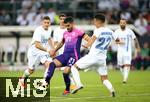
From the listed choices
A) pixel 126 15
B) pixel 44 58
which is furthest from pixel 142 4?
pixel 44 58

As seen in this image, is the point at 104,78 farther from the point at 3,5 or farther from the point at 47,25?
the point at 3,5

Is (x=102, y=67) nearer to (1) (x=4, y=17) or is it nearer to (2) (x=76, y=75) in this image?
(2) (x=76, y=75)

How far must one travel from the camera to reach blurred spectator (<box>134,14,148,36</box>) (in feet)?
128

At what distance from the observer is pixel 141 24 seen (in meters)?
39.2

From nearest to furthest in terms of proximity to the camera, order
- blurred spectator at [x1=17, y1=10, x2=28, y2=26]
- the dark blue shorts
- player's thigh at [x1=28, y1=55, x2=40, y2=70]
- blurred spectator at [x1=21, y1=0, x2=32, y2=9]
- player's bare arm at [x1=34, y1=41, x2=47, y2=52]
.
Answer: the dark blue shorts, player's bare arm at [x1=34, y1=41, x2=47, y2=52], player's thigh at [x1=28, y1=55, x2=40, y2=70], blurred spectator at [x1=17, y1=10, x2=28, y2=26], blurred spectator at [x1=21, y1=0, x2=32, y2=9]

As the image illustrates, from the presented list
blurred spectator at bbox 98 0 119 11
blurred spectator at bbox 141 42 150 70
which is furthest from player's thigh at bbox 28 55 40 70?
blurred spectator at bbox 98 0 119 11

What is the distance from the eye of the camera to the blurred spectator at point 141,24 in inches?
1540

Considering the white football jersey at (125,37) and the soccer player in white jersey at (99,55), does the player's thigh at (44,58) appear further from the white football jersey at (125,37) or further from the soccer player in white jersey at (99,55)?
the white football jersey at (125,37)

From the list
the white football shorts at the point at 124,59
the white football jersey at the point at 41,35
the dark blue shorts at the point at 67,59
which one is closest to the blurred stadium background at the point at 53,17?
the white football shorts at the point at 124,59

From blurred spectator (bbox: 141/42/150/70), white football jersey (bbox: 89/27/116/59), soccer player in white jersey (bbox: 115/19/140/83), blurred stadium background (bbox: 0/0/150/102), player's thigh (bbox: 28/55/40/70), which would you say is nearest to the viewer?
white football jersey (bbox: 89/27/116/59)

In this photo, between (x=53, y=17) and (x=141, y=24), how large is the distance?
576 cm

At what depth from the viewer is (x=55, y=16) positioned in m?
39.5

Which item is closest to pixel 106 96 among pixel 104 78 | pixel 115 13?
pixel 104 78

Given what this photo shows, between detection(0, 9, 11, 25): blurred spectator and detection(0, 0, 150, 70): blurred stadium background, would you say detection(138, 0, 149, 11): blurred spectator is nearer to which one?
detection(0, 0, 150, 70): blurred stadium background
